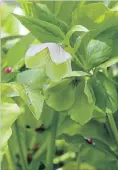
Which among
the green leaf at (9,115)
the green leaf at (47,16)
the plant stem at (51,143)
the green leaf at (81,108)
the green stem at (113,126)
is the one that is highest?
the green leaf at (47,16)

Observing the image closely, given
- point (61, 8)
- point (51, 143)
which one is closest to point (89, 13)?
point (61, 8)

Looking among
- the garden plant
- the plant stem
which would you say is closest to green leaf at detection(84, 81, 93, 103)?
the garden plant

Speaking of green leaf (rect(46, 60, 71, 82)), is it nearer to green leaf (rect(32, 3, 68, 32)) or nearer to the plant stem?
green leaf (rect(32, 3, 68, 32))

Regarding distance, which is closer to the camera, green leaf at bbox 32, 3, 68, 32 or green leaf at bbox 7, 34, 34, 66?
green leaf at bbox 32, 3, 68, 32

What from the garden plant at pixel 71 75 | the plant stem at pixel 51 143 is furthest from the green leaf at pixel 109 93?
the plant stem at pixel 51 143

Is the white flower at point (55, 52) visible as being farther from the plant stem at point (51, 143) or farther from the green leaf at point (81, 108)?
the plant stem at point (51, 143)
